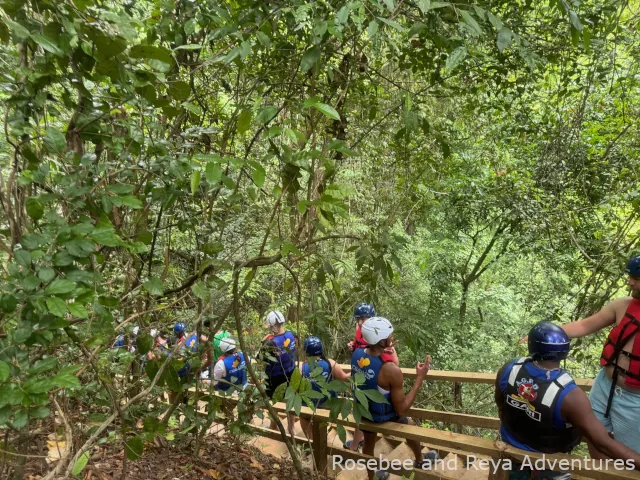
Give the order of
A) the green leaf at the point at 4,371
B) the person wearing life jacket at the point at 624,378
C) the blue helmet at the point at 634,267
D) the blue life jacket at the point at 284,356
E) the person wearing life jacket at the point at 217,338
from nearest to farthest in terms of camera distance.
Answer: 1. the green leaf at the point at 4,371
2. the person wearing life jacket at the point at 624,378
3. the blue helmet at the point at 634,267
4. the person wearing life jacket at the point at 217,338
5. the blue life jacket at the point at 284,356

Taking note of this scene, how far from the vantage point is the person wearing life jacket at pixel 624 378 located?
2.76 metres

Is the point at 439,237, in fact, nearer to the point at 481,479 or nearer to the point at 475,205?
the point at 475,205

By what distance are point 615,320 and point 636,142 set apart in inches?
106

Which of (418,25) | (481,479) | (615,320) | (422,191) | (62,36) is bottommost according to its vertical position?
(481,479)

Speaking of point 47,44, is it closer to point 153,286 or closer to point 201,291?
point 153,286

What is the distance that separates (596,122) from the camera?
6.09m

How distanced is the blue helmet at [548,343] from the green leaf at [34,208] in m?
2.62

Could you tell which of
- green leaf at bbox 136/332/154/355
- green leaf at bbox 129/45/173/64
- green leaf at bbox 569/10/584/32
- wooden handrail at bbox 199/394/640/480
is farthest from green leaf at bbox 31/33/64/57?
wooden handrail at bbox 199/394/640/480

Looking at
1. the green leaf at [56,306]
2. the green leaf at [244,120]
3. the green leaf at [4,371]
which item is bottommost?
the green leaf at [4,371]

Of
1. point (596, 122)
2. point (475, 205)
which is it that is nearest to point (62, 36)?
point (596, 122)

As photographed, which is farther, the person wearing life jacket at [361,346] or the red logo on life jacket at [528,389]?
the person wearing life jacket at [361,346]

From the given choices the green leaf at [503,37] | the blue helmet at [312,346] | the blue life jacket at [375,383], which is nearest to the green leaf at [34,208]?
the green leaf at [503,37]

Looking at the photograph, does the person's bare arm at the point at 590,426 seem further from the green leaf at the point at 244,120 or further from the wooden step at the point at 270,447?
Answer: the wooden step at the point at 270,447

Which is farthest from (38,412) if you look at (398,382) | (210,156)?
(398,382)
